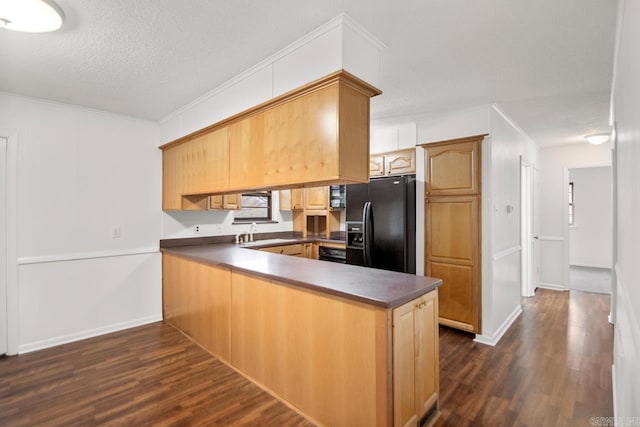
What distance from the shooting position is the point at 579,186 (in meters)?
7.22

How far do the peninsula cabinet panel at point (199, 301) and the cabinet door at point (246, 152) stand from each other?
2.62 ft

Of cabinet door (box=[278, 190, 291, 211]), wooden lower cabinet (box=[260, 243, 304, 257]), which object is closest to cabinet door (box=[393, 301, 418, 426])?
wooden lower cabinet (box=[260, 243, 304, 257])

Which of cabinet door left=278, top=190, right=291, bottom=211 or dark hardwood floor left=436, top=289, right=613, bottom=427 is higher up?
cabinet door left=278, top=190, right=291, bottom=211

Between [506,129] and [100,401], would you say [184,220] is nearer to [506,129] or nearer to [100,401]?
[100,401]

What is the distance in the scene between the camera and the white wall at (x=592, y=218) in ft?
22.8

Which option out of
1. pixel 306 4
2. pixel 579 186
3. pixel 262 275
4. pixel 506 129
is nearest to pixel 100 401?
pixel 262 275

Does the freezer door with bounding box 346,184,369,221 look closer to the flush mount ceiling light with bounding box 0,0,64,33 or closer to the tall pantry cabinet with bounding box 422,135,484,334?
the tall pantry cabinet with bounding box 422,135,484,334

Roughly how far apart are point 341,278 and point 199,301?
5.64 feet

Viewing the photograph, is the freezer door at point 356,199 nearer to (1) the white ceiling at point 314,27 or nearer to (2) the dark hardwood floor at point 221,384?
(1) the white ceiling at point 314,27

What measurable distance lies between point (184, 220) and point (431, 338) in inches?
126

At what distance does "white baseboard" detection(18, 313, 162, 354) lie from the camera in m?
2.98

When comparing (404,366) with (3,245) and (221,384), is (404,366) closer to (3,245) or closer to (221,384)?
(221,384)

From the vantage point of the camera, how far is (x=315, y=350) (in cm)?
194

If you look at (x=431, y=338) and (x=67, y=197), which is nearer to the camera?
(x=431, y=338)
